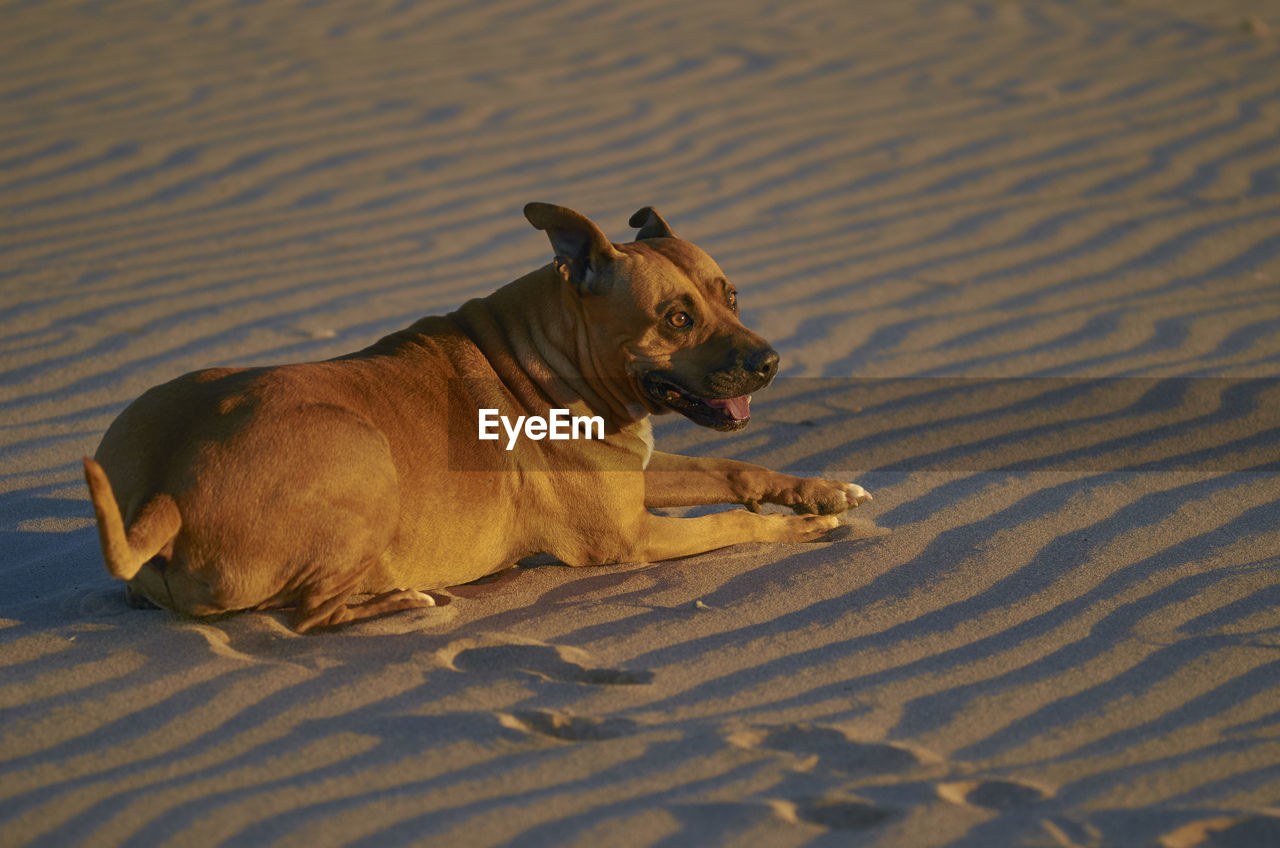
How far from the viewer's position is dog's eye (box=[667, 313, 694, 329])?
13.8ft

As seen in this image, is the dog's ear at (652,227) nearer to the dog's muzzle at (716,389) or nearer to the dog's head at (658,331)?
the dog's head at (658,331)

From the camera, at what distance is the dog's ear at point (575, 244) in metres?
4.09

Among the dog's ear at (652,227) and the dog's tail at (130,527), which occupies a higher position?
the dog's ear at (652,227)

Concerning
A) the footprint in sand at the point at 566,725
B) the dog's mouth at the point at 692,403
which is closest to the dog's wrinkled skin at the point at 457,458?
the dog's mouth at the point at 692,403

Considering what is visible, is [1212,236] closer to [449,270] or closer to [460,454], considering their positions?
[449,270]

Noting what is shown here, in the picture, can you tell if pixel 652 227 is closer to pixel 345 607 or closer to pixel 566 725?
pixel 345 607

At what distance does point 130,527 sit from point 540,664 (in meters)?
1.15

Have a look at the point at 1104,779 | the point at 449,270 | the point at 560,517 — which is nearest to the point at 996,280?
the point at 449,270

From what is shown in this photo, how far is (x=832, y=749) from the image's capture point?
3061mm

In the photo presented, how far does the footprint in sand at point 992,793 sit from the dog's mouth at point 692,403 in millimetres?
1616

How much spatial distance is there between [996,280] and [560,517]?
4.26 metres

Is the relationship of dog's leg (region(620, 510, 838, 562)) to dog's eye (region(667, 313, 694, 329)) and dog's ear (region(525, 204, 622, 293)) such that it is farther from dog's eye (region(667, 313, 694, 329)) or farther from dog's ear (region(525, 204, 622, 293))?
dog's ear (region(525, 204, 622, 293))

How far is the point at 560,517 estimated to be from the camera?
164 inches

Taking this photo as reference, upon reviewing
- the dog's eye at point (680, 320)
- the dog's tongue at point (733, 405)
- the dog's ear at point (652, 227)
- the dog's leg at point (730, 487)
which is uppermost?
the dog's ear at point (652, 227)
